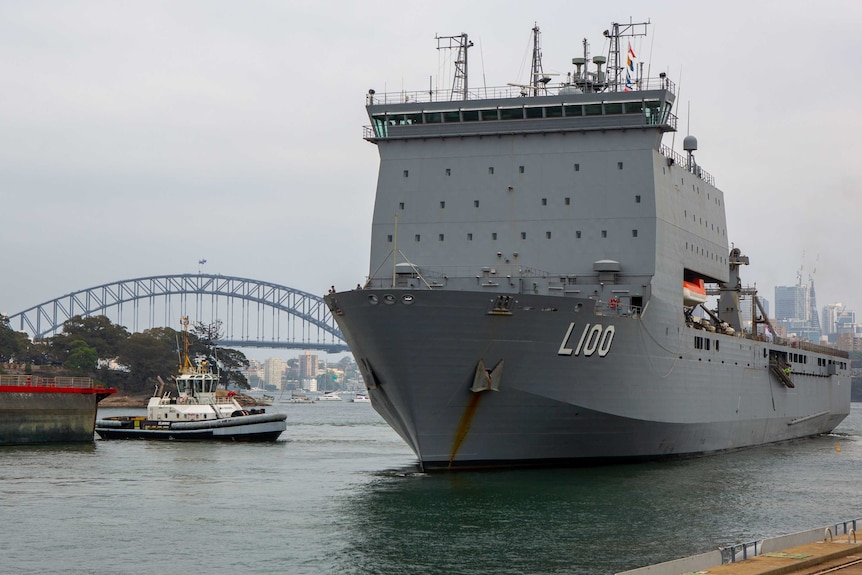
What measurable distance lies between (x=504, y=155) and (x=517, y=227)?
2287 millimetres

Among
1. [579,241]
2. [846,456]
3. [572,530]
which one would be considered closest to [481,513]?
[572,530]

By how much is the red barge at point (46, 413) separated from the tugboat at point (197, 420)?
7.21 ft

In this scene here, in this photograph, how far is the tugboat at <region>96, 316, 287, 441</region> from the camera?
165ft

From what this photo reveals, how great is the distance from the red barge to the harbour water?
10.1 meters

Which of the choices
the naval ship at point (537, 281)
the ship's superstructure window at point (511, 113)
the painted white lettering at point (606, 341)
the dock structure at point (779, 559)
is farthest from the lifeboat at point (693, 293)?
the dock structure at point (779, 559)

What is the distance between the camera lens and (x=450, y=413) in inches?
1114

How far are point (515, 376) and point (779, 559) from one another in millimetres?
13587

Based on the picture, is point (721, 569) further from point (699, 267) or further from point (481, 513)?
point (699, 267)

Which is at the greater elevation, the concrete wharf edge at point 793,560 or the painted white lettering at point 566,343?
the painted white lettering at point 566,343

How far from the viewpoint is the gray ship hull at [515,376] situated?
2741cm

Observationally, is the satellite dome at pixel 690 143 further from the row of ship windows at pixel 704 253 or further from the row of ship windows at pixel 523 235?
the row of ship windows at pixel 523 235

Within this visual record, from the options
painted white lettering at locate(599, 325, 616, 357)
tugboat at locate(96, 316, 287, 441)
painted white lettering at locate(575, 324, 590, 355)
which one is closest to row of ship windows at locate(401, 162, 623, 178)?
painted white lettering at locate(599, 325, 616, 357)

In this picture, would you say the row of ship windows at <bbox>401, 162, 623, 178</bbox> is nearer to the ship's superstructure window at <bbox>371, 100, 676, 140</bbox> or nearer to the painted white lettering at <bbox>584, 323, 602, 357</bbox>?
the ship's superstructure window at <bbox>371, 100, 676, 140</bbox>

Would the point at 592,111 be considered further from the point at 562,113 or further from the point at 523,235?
the point at 523,235
